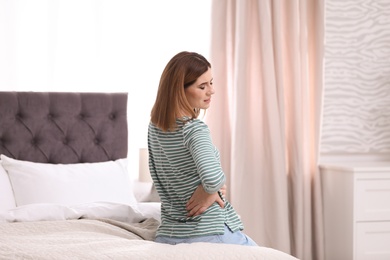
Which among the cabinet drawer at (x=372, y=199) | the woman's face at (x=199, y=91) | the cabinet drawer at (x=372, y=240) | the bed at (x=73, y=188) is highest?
the woman's face at (x=199, y=91)

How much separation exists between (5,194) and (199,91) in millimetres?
1506

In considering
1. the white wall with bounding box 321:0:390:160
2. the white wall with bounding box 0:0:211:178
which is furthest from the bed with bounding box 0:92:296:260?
the white wall with bounding box 321:0:390:160

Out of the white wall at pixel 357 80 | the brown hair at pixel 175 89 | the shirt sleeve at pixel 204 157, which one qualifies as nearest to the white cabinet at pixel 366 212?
the white wall at pixel 357 80

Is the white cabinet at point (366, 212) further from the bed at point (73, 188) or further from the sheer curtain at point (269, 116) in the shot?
the bed at point (73, 188)

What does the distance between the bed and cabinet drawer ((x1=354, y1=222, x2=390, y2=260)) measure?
1.52 metres

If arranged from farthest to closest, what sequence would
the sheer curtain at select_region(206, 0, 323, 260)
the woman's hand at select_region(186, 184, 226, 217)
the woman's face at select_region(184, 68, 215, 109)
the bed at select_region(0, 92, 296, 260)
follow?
the sheer curtain at select_region(206, 0, 323, 260) → the woman's face at select_region(184, 68, 215, 109) → the woman's hand at select_region(186, 184, 226, 217) → the bed at select_region(0, 92, 296, 260)

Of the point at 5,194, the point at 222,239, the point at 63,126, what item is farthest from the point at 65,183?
the point at 222,239

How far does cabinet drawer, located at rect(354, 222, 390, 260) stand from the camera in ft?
15.9

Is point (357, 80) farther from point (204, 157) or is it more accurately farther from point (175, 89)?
point (204, 157)

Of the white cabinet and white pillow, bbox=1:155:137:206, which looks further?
the white cabinet

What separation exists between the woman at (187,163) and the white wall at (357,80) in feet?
8.93

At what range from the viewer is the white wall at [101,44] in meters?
4.87

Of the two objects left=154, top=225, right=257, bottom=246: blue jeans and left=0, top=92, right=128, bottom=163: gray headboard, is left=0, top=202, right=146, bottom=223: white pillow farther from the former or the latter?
left=0, top=92, right=128, bottom=163: gray headboard

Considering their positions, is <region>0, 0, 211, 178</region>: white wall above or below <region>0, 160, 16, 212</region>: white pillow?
above
